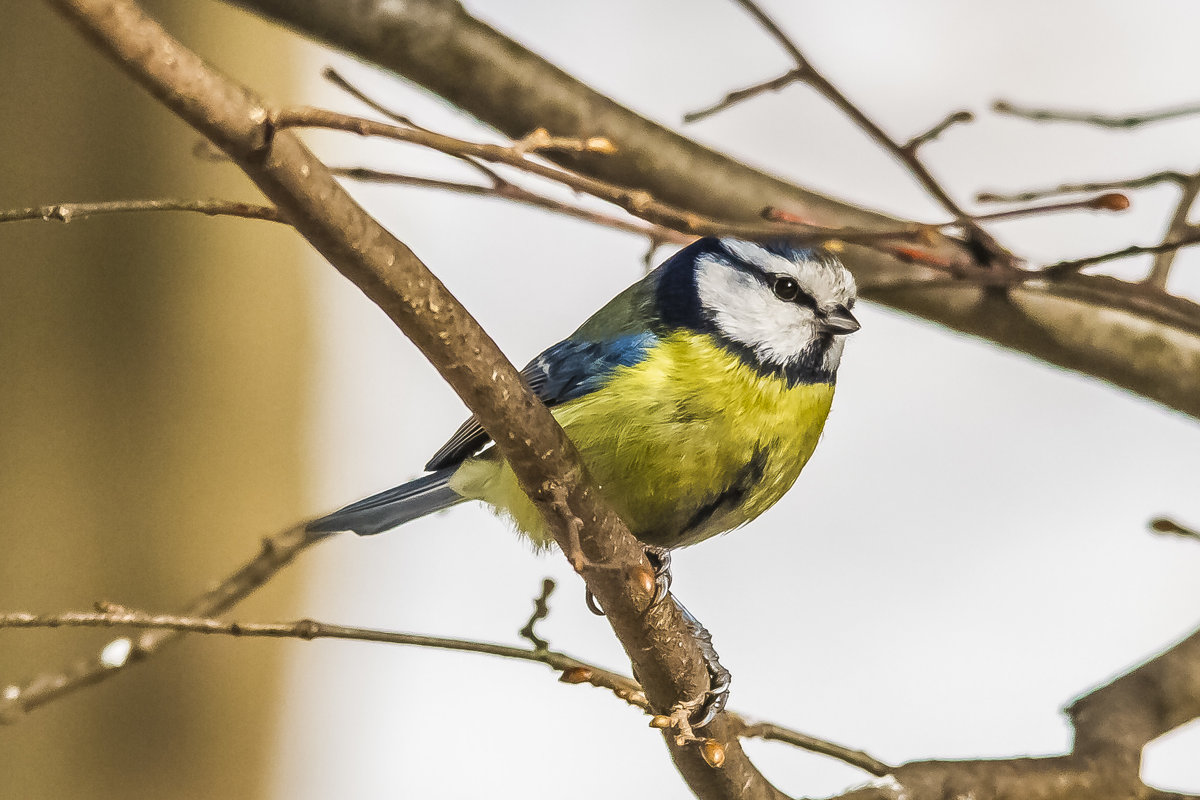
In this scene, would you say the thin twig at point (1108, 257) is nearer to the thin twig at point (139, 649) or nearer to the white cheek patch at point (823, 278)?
the white cheek patch at point (823, 278)

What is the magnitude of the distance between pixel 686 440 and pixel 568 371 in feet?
0.43

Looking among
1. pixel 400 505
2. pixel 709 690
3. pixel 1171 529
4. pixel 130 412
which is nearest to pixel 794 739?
pixel 709 690

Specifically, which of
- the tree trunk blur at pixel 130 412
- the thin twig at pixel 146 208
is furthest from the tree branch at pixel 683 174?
the tree trunk blur at pixel 130 412

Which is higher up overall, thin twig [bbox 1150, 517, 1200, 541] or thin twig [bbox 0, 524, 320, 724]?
thin twig [bbox 0, 524, 320, 724]

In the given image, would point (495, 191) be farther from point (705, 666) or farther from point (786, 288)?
point (786, 288)

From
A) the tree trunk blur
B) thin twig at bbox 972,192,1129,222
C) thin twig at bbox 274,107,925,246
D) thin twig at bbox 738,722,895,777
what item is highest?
the tree trunk blur

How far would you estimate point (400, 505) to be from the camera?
90cm

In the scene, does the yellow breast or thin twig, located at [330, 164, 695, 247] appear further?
the yellow breast

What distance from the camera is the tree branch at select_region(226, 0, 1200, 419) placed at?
0.81 metres

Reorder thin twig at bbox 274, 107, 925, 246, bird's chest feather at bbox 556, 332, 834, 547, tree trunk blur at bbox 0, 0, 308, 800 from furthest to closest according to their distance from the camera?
tree trunk blur at bbox 0, 0, 308, 800
bird's chest feather at bbox 556, 332, 834, 547
thin twig at bbox 274, 107, 925, 246

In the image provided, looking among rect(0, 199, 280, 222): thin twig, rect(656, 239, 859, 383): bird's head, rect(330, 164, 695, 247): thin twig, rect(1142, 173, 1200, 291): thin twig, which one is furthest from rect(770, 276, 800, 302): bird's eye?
rect(0, 199, 280, 222): thin twig

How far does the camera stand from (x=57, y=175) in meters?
1.32

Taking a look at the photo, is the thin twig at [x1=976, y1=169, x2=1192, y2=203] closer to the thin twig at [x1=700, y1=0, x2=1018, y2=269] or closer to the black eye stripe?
the thin twig at [x1=700, y1=0, x2=1018, y2=269]

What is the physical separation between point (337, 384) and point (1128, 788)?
1.23m
